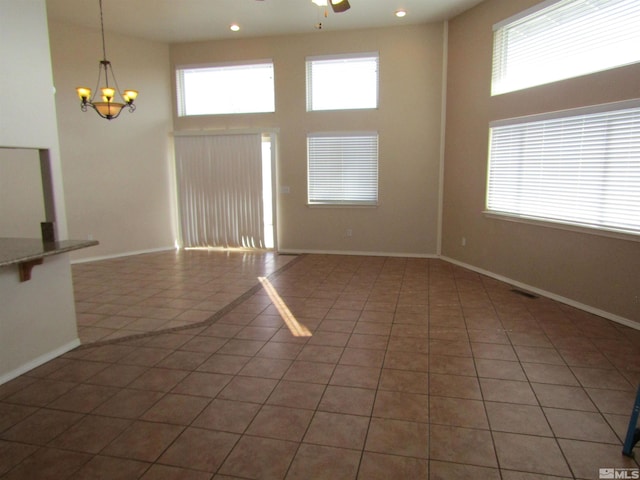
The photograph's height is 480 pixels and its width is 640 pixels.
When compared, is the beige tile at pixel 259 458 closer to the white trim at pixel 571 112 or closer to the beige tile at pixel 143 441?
the beige tile at pixel 143 441

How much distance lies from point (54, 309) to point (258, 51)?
5.20 metres

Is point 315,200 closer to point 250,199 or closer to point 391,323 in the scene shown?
point 250,199

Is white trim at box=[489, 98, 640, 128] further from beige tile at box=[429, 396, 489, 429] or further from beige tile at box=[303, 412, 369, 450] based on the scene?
beige tile at box=[303, 412, 369, 450]

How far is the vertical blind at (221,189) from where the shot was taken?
710 centimetres

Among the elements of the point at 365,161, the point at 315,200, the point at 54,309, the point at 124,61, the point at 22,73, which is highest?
the point at 124,61

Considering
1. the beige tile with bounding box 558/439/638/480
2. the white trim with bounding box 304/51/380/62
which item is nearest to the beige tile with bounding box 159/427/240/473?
the beige tile with bounding box 558/439/638/480

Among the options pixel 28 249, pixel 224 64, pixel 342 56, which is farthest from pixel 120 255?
pixel 342 56

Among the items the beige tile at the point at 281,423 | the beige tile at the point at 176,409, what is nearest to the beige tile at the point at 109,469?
the beige tile at the point at 176,409

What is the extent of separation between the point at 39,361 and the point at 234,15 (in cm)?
487

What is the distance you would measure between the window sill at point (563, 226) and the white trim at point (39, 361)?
4.74m

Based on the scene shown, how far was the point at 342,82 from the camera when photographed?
263 inches

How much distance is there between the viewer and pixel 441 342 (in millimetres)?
3465

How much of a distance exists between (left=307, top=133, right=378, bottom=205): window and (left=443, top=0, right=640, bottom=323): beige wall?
3.84ft

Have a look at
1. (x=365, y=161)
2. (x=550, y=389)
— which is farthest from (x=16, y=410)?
(x=365, y=161)
